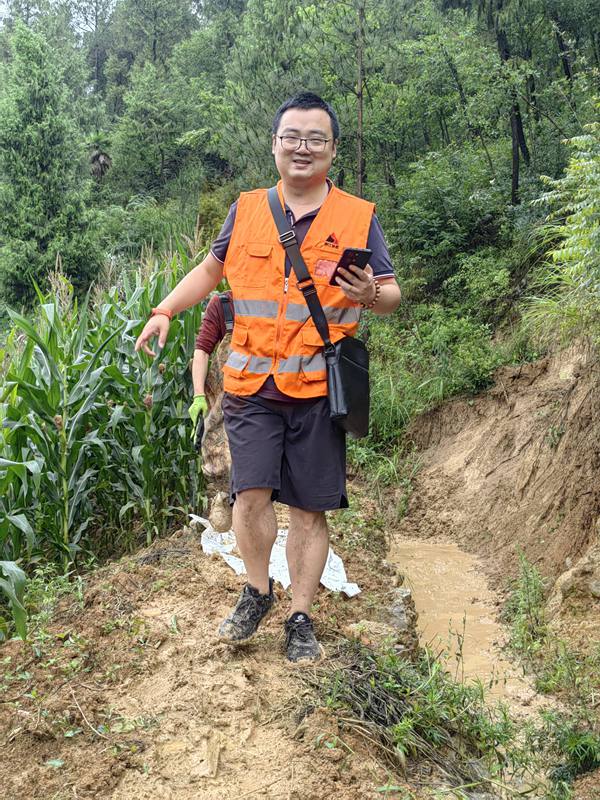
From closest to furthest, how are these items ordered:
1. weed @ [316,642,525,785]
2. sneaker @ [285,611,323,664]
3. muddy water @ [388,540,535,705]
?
weed @ [316,642,525,785], sneaker @ [285,611,323,664], muddy water @ [388,540,535,705]

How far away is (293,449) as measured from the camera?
2.99 metres

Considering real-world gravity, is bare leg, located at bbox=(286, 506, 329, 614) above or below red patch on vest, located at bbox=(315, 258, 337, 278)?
below

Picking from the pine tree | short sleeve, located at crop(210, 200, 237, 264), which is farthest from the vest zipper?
the pine tree

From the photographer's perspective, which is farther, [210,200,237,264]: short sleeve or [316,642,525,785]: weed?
[210,200,237,264]: short sleeve

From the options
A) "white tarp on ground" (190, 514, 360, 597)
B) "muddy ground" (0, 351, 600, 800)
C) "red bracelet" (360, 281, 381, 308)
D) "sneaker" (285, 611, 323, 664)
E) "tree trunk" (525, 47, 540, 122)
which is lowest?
"white tarp on ground" (190, 514, 360, 597)

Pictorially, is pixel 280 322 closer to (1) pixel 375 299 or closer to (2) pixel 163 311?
(1) pixel 375 299

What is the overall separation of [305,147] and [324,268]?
0.45m

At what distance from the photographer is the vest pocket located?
2930 millimetres

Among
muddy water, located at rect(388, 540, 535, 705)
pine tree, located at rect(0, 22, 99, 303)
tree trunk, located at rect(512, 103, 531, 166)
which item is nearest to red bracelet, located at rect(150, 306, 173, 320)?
muddy water, located at rect(388, 540, 535, 705)

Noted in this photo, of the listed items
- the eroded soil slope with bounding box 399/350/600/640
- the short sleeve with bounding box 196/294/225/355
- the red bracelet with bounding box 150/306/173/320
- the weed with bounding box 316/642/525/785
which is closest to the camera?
the weed with bounding box 316/642/525/785

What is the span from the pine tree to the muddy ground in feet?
55.2

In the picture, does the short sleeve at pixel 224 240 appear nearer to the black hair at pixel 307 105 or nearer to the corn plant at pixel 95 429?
the black hair at pixel 307 105

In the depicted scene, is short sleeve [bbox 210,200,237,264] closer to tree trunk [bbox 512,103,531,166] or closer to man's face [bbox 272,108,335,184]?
man's face [bbox 272,108,335,184]

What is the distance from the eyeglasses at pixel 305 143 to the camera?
2906 millimetres
